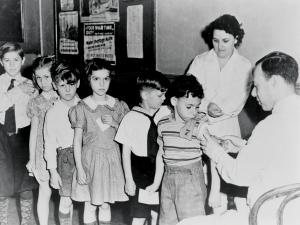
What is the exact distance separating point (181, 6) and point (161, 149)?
159cm

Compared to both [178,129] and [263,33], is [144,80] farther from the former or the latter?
[263,33]

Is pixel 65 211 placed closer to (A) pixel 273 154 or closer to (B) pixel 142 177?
(B) pixel 142 177

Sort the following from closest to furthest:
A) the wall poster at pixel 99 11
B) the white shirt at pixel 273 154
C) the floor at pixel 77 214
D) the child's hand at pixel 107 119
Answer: the white shirt at pixel 273 154, the child's hand at pixel 107 119, the floor at pixel 77 214, the wall poster at pixel 99 11

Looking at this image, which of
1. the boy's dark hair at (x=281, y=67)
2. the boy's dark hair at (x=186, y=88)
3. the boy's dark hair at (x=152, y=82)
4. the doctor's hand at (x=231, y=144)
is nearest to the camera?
the boy's dark hair at (x=281, y=67)

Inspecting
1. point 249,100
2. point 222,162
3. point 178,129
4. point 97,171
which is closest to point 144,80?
point 178,129

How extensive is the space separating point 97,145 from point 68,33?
2496mm

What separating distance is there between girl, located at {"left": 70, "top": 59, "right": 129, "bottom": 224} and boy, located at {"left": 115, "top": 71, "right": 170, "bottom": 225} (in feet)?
0.35

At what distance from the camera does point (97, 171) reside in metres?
2.60

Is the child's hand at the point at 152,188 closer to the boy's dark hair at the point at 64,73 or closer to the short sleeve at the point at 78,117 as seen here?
the short sleeve at the point at 78,117

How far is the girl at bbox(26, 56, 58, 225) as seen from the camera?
280cm

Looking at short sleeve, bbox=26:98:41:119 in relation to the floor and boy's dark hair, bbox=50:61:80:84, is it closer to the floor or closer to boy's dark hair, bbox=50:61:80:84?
boy's dark hair, bbox=50:61:80:84

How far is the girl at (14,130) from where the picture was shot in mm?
2840

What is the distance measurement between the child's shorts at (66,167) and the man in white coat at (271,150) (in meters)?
1.13

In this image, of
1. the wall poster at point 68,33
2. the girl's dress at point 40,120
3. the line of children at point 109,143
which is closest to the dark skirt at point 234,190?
the line of children at point 109,143
